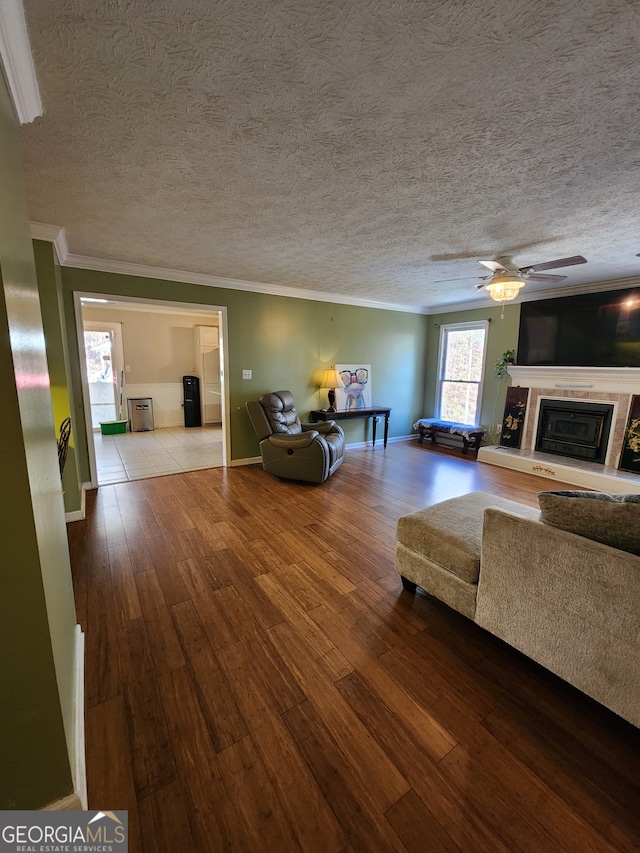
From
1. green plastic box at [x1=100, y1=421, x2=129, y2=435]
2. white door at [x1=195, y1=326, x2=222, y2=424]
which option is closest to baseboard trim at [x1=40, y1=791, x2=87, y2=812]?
green plastic box at [x1=100, y1=421, x2=129, y2=435]

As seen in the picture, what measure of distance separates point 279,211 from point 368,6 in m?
1.47

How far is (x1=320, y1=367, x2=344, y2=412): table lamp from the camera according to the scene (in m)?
5.32

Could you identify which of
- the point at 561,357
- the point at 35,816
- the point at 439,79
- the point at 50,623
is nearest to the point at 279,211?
the point at 439,79

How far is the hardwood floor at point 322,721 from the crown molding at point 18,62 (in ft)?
7.80

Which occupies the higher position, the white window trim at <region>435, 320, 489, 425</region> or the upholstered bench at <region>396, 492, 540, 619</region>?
the white window trim at <region>435, 320, 489, 425</region>

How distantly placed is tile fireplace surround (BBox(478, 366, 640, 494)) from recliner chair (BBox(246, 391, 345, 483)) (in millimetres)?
2549

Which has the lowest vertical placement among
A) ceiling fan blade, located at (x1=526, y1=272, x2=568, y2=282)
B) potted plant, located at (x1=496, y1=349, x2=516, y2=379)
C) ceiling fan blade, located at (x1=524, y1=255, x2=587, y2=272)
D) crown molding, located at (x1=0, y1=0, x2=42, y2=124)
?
potted plant, located at (x1=496, y1=349, x2=516, y2=379)

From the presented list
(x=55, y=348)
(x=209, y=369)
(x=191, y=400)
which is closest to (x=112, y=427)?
(x=191, y=400)

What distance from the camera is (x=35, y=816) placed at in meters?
0.95

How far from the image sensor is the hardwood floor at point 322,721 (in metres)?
1.06

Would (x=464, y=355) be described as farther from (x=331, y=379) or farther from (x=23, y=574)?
(x=23, y=574)

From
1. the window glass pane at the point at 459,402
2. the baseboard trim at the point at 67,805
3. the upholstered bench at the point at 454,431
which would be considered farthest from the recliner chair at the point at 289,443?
the baseboard trim at the point at 67,805

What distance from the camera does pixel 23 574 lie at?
0.89m

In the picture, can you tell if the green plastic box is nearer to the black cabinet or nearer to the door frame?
the black cabinet
